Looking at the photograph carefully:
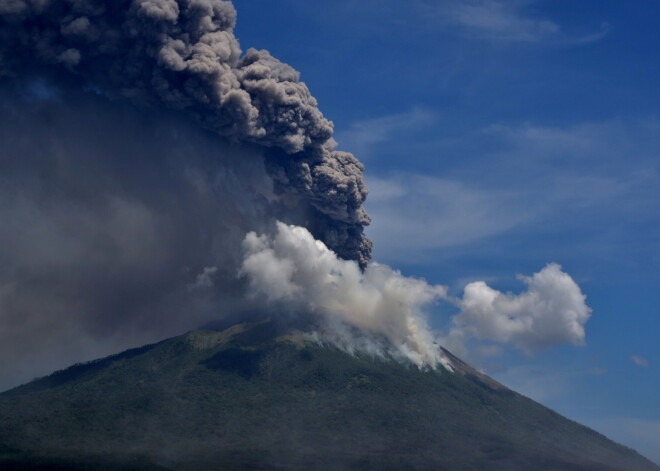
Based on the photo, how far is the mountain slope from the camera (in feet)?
358

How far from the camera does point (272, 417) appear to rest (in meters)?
125

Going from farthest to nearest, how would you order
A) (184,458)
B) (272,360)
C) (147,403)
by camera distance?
1. (272,360)
2. (147,403)
3. (184,458)

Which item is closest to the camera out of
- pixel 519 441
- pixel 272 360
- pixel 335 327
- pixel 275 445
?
pixel 275 445

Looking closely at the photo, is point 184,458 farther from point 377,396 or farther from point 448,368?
point 448,368

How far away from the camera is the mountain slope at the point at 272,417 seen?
109125 millimetres

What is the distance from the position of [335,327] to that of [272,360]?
21877mm

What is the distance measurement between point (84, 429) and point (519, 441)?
2845 inches

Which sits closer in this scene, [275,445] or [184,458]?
[184,458]

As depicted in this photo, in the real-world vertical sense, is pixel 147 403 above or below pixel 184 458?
above

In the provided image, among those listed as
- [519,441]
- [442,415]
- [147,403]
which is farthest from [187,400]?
[519,441]

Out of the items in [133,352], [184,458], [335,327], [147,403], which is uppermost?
[335,327]

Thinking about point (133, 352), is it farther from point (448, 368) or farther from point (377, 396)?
point (448, 368)

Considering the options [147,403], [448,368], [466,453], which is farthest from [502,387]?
[147,403]

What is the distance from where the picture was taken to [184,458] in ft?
345
